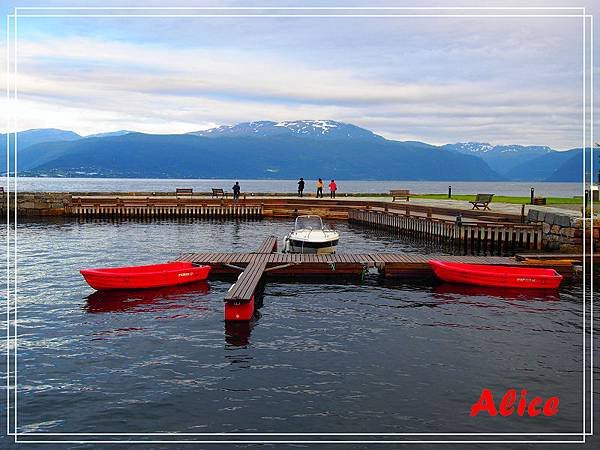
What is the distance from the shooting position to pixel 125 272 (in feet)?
88.7

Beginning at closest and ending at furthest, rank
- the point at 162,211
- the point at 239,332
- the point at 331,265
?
the point at 239,332 < the point at 331,265 < the point at 162,211

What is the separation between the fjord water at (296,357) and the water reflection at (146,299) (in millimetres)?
95

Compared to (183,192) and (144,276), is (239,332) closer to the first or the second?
(144,276)

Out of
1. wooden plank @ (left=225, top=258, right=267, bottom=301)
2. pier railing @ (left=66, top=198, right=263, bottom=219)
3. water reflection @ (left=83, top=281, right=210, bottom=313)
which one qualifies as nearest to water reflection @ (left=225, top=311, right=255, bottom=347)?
wooden plank @ (left=225, top=258, right=267, bottom=301)

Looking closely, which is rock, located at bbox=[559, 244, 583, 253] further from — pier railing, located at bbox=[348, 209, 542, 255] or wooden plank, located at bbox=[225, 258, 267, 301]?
wooden plank, located at bbox=[225, 258, 267, 301]

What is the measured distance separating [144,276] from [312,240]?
37.3ft

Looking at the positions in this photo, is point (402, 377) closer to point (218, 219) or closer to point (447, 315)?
point (447, 315)

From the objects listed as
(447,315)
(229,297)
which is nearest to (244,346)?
(229,297)

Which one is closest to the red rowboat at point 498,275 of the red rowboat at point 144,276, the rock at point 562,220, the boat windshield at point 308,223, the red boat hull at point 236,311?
the boat windshield at point 308,223

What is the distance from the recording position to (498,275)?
2780 cm

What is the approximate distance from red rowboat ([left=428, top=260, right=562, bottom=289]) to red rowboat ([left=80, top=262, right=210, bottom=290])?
13.2 metres

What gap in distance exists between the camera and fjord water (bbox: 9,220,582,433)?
1314 centimetres

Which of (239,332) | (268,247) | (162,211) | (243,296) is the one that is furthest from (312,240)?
(162,211)

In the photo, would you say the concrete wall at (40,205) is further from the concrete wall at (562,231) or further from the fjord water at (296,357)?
the concrete wall at (562,231)
